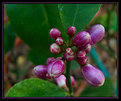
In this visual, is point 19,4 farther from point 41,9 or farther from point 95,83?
point 95,83

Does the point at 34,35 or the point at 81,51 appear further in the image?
the point at 34,35

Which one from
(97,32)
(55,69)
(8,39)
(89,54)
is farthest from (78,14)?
(8,39)

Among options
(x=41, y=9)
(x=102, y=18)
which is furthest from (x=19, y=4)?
(x=102, y=18)

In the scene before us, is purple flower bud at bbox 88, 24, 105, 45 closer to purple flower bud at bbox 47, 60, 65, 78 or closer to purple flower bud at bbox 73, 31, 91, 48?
purple flower bud at bbox 73, 31, 91, 48

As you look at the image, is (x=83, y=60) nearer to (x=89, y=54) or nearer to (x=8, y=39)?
(x=89, y=54)

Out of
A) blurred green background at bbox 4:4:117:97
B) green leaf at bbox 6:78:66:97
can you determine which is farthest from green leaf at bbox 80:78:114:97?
green leaf at bbox 6:78:66:97

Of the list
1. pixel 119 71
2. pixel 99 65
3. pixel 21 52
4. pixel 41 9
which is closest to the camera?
pixel 119 71

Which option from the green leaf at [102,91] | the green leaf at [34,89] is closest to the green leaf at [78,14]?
the green leaf at [34,89]
